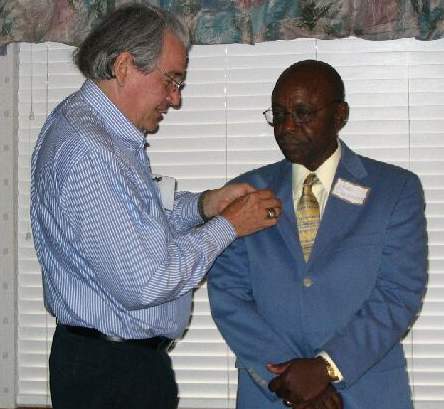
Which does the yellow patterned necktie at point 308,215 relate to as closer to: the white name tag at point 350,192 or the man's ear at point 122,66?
the white name tag at point 350,192

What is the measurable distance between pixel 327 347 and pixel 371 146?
50.0 inches

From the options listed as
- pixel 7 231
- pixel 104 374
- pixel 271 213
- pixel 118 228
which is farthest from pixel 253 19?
pixel 104 374

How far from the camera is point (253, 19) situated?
9.45 feet

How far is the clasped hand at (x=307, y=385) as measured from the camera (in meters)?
1.83

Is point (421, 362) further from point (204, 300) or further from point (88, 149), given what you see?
point (88, 149)

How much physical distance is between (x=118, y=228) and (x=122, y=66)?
427 millimetres

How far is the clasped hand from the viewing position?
6.00 ft

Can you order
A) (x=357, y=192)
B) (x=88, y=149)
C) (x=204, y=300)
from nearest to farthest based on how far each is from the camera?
(x=88, y=149) → (x=357, y=192) → (x=204, y=300)

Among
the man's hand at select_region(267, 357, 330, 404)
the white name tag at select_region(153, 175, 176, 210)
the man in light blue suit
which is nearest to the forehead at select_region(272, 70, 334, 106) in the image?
the man in light blue suit

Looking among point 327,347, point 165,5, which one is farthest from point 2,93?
point 327,347

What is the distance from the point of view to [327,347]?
1871 mm

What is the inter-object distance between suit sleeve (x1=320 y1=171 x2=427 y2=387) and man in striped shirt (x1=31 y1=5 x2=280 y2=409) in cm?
31

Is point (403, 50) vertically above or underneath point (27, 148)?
above

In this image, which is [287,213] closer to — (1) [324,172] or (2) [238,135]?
(1) [324,172]
